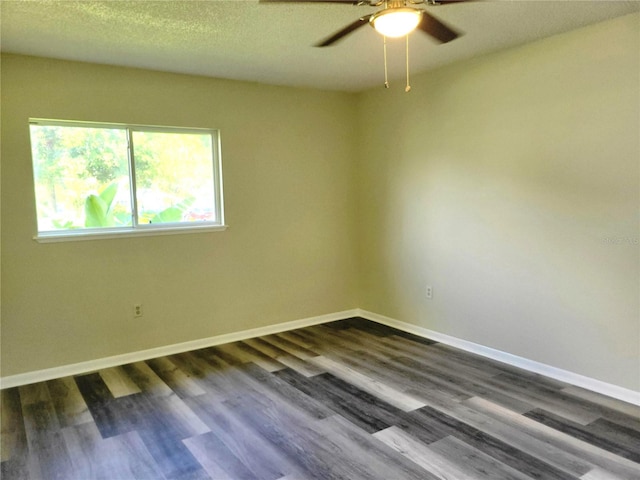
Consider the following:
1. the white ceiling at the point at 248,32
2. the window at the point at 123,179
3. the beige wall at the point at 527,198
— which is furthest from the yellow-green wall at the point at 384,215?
the white ceiling at the point at 248,32

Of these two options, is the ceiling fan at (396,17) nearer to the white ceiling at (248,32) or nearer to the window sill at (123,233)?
the white ceiling at (248,32)

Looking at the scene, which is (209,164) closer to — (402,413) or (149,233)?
(149,233)

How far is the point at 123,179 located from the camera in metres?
3.76

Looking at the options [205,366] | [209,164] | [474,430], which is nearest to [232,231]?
[209,164]

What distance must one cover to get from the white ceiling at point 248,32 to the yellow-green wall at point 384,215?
0.25 meters

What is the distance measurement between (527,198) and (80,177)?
11.3 ft

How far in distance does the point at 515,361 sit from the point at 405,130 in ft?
7.45

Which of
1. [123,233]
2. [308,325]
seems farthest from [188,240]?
[308,325]

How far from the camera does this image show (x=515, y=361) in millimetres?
3545

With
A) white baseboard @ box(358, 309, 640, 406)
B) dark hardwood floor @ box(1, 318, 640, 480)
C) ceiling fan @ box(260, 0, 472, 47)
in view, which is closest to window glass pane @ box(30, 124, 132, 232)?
dark hardwood floor @ box(1, 318, 640, 480)

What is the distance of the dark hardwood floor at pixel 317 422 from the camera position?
226 centimetres

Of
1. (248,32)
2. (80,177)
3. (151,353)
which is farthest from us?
(151,353)

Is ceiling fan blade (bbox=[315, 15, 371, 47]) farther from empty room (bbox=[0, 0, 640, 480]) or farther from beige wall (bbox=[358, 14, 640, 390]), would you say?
beige wall (bbox=[358, 14, 640, 390])

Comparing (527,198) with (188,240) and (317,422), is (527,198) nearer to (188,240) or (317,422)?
(317,422)
